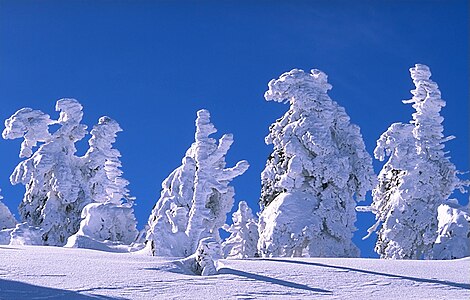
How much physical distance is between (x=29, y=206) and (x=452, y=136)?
74.1ft

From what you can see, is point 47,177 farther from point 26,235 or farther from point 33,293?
point 33,293

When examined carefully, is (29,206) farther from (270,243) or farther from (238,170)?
(270,243)

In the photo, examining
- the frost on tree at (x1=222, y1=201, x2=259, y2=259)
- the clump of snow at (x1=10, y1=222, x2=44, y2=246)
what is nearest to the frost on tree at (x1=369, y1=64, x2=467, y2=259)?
the frost on tree at (x1=222, y1=201, x2=259, y2=259)

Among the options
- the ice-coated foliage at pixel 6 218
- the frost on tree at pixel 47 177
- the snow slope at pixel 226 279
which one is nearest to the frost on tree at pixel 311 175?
the snow slope at pixel 226 279

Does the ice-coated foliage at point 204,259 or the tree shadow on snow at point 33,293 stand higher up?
the ice-coated foliage at point 204,259

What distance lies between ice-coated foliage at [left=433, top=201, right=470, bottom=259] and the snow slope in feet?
26.4

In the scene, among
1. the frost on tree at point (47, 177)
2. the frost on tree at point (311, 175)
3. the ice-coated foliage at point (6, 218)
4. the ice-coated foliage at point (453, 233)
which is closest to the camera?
the ice-coated foliage at point (453, 233)

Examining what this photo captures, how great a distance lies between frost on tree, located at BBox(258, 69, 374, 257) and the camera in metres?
29.0

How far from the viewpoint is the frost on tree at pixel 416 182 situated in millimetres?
31156

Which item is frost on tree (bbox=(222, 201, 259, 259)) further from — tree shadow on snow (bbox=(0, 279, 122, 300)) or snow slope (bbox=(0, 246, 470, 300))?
tree shadow on snow (bbox=(0, 279, 122, 300))

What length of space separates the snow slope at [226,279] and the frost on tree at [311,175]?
28.0 ft

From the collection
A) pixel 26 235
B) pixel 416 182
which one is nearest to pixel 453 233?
pixel 416 182

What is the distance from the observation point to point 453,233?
28672mm

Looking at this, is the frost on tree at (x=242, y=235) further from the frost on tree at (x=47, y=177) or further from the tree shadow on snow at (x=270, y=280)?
the tree shadow on snow at (x=270, y=280)
